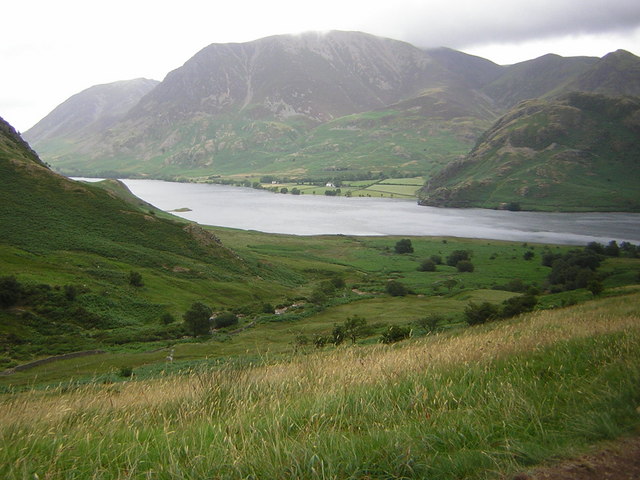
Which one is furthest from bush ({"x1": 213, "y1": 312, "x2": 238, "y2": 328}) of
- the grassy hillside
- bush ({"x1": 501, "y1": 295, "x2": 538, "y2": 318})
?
the grassy hillside

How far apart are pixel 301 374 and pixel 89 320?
1858 inches

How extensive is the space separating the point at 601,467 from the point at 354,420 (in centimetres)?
266

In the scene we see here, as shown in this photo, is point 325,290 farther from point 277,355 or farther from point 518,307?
point 277,355

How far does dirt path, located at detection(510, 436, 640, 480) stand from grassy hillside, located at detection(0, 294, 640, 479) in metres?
0.14

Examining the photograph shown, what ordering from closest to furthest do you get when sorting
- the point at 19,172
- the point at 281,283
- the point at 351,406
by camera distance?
the point at 351,406, the point at 19,172, the point at 281,283

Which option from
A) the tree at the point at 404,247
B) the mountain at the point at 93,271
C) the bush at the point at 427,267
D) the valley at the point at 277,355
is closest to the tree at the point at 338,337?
the valley at the point at 277,355

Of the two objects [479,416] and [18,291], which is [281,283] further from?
[479,416]

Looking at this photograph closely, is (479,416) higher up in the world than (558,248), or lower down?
higher up

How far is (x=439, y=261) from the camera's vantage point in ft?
364

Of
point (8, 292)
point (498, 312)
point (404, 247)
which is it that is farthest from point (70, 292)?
point (404, 247)

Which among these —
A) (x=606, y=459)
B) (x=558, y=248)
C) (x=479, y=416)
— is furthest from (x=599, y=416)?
(x=558, y=248)

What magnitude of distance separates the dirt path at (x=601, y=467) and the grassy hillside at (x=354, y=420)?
0.14m

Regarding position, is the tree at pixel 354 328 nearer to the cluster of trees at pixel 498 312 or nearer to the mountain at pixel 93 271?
the cluster of trees at pixel 498 312

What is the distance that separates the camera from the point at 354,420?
19.1 ft
